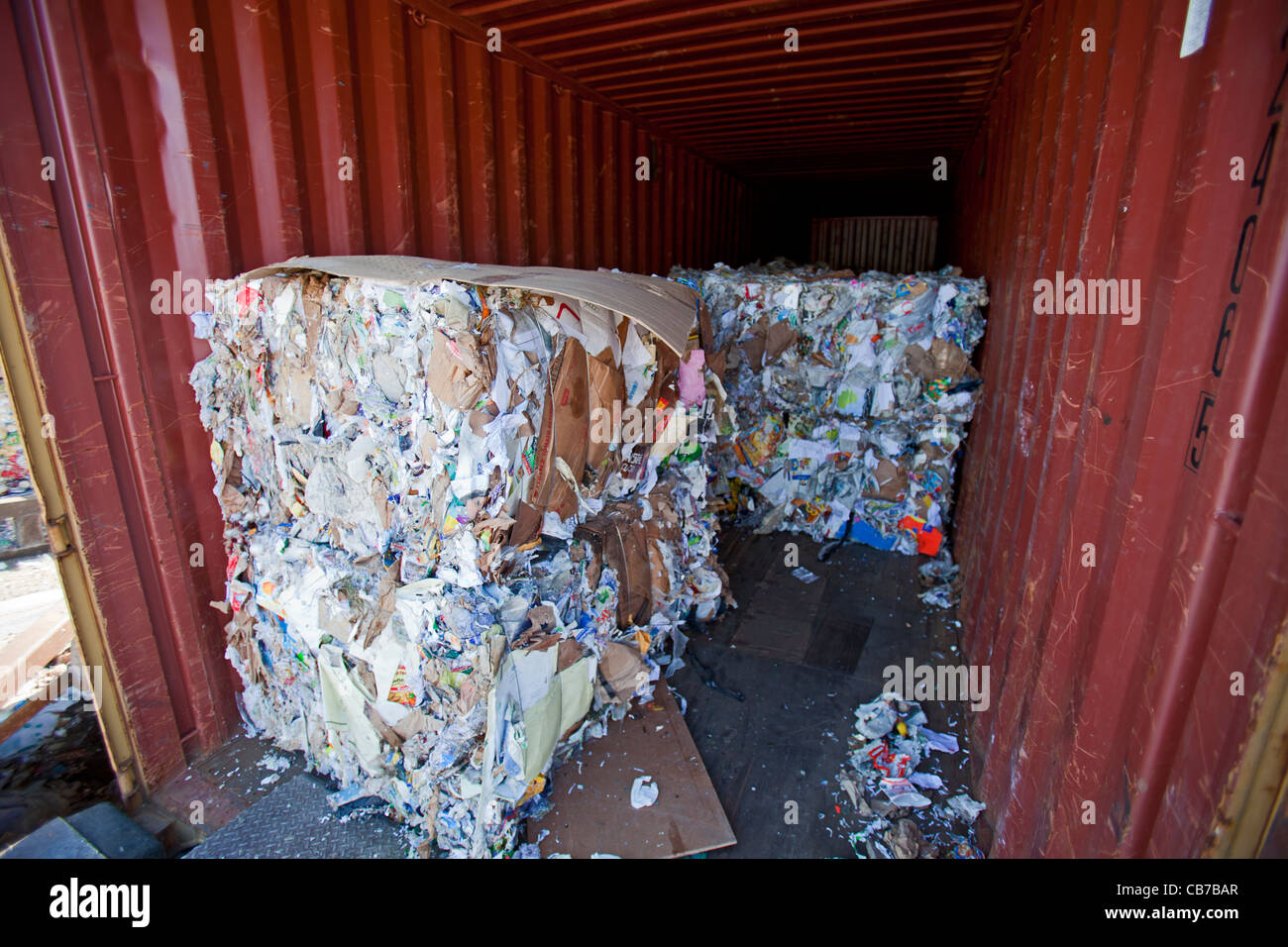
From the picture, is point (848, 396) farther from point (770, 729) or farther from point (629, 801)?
point (629, 801)

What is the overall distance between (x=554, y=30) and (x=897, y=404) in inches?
128

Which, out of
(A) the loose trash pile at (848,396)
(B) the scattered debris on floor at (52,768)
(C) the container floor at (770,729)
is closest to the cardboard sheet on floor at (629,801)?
(C) the container floor at (770,729)

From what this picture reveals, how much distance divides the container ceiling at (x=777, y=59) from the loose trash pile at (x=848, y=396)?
50.9 inches

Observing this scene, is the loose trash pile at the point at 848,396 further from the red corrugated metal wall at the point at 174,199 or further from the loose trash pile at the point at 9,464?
Result: the loose trash pile at the point at 9,464

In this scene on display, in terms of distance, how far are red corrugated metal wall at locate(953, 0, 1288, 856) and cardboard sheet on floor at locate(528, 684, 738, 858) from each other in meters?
1.08

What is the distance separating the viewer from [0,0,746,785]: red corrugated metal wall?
2.15 m

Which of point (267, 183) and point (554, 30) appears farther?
point (554, 30)

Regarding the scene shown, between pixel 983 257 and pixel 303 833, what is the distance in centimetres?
549

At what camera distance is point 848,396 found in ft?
15.3

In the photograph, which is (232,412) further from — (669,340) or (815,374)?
(815,374)

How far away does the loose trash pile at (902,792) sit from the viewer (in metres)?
2.36
